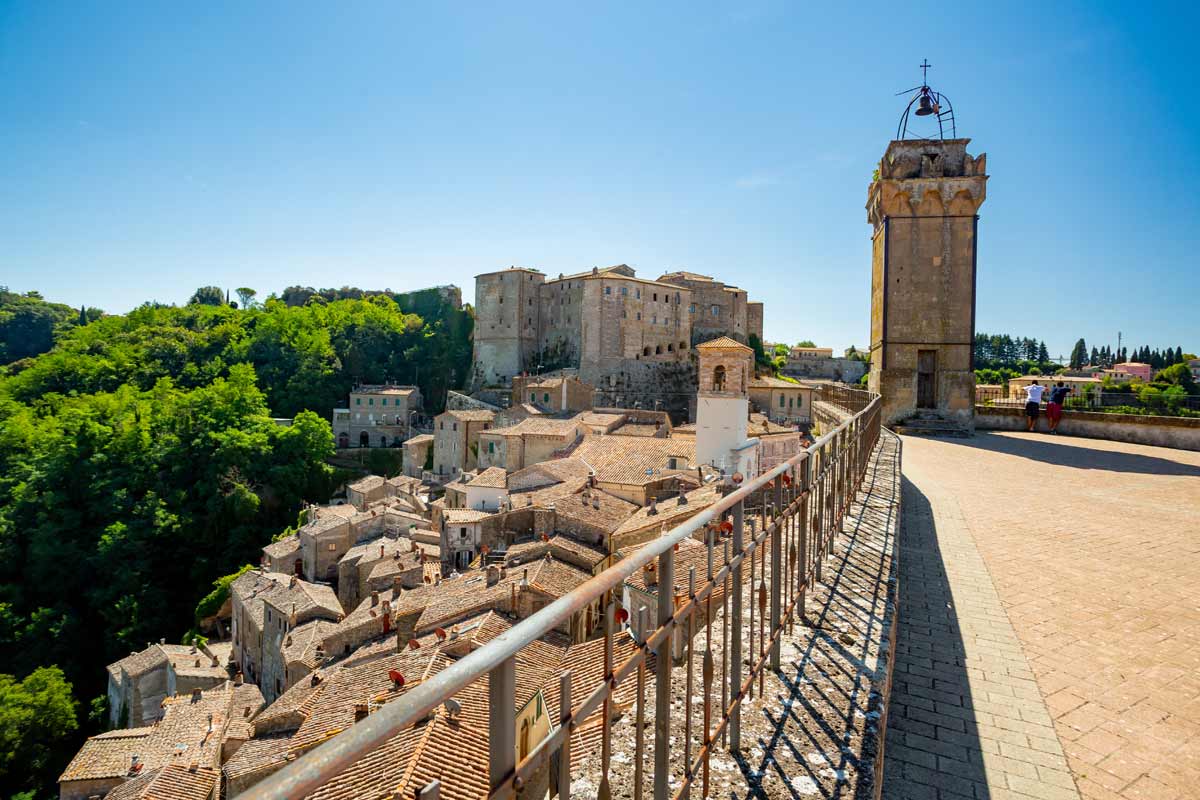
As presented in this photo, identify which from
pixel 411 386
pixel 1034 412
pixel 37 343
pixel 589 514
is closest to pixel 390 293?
pixel 411 386

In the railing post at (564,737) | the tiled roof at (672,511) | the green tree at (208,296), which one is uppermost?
the green tree at (208,296)

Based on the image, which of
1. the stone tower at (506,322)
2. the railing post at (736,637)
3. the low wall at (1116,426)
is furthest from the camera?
the stone tower at (506,322)

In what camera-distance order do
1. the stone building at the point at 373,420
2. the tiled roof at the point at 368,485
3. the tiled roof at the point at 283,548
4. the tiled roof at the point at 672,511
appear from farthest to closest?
1. the stone building at the point at 373,420
2. the tiled roof at the point at 368,485
3. the tiled roof at the point at 283,548
4. the tiled roof at the point at 672,511

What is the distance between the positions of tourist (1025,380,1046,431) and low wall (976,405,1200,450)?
27 cm

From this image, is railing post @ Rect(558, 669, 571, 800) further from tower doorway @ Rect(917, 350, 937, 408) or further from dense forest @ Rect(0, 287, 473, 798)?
dense forest @ Rect(0, 287, 473, 798)

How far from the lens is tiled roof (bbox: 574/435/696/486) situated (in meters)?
26.2

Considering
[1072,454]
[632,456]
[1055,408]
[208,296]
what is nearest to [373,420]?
[632,456]

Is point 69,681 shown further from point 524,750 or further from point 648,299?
point 648,299

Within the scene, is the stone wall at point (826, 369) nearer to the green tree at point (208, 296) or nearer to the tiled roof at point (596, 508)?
the tiled roof at point (596, 508)

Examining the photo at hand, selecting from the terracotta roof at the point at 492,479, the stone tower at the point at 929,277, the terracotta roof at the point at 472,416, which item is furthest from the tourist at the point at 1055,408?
the terracotta roof at the point at 472,416

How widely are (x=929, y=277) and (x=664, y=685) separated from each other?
22303 millimetres

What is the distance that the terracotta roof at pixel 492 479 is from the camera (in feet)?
98.7

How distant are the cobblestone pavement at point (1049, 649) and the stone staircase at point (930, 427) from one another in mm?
9734

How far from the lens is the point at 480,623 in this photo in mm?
16219
